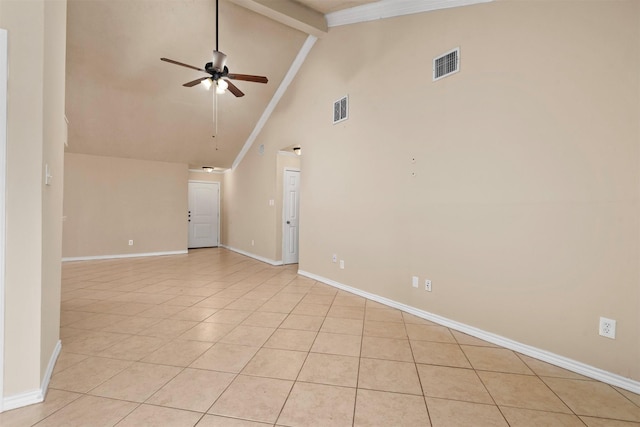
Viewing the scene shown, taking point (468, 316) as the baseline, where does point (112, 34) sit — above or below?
above

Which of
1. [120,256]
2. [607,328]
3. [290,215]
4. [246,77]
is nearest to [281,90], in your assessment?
[246,77]

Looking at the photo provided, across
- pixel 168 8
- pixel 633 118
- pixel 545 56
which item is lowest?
pixel 633 118

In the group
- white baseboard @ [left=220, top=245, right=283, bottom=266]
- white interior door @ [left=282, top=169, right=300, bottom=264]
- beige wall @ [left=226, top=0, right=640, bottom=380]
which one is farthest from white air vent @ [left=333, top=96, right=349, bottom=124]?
white baseboard @ [left=220, top=245, right=283, bottom=266]

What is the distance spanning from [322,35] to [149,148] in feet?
14.6

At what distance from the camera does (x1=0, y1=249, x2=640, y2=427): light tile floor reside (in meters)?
1.64

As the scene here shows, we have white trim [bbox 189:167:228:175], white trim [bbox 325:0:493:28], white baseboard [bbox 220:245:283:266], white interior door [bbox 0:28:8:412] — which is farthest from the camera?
white trim [bbox 189:167:228:175]

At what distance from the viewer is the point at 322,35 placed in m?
4.62

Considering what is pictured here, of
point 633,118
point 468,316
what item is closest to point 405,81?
point 633,118

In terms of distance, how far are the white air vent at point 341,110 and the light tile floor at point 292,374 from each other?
2.63m

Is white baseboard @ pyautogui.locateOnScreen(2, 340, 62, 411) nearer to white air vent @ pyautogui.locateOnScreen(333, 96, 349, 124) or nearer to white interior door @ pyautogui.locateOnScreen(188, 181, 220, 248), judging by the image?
white air vent @ pyautogui.locateOnScreen(333, 96, 349, 124)

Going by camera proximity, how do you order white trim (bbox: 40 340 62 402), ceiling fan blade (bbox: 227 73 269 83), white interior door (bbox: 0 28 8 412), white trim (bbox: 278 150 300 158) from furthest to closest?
white trim (bbox: 278 150 300 158), ceiling fan blade (bbox: 227 73 269 83), white trim (bbox: 40 340 62 402), white interior door (bbox: 0 28 8 412)

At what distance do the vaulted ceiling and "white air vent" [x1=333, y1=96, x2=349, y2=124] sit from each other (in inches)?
47.8

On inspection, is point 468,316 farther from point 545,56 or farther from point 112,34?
point 112,34

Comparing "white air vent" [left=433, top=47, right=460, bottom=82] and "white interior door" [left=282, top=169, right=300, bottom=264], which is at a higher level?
"white air vent" [left=433, top=47, right=460, bottom=82]
